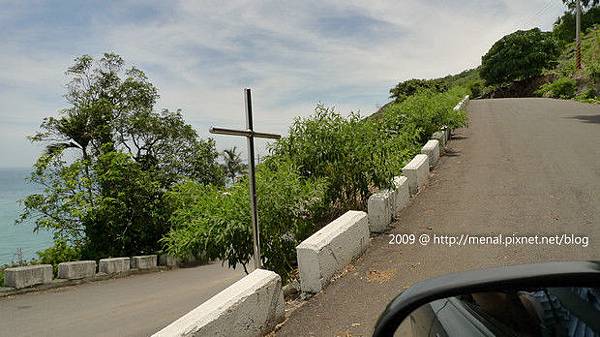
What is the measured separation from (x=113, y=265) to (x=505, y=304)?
55.1 feet

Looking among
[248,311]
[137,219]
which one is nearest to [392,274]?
[248,311]

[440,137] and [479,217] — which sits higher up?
[440,137]

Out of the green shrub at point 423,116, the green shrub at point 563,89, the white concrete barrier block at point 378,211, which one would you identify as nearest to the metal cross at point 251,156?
the white concrete barrier block at point 378,211

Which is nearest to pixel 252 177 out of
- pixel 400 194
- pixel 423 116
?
pixel 400 194

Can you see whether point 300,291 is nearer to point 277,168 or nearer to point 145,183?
point 277,168

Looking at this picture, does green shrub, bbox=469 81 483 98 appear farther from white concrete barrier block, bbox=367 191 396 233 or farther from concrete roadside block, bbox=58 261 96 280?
white concrete barrier block, bbox=367 191 396 233

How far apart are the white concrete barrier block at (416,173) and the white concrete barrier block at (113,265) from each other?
11.6 metres

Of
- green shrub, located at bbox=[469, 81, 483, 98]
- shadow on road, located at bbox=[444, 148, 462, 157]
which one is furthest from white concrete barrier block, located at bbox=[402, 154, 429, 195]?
green shrub, located at bbox=[469, 81, 483, 98]

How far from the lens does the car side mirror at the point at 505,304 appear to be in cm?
134

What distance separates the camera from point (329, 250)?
5359 millimetres

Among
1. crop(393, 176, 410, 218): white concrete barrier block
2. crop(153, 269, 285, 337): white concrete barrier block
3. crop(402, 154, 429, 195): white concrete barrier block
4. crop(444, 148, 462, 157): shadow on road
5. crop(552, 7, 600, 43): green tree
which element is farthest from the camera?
crop(552, 7, 600, 43): green tree

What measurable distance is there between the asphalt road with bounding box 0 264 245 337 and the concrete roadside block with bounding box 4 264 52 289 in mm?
Answer: 364

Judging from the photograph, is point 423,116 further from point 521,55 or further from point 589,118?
point 521,55

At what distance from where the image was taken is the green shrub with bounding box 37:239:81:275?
18.0 metres
